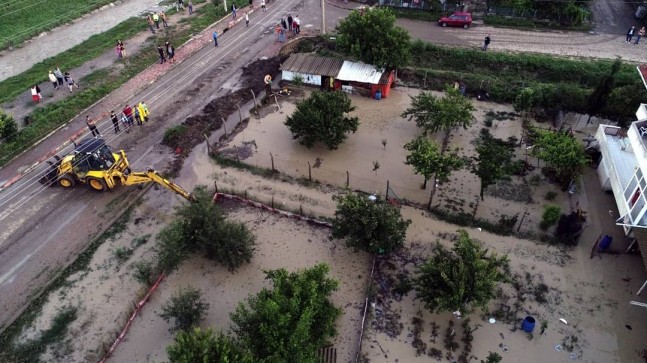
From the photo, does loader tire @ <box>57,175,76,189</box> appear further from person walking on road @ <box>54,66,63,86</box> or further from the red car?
the red car

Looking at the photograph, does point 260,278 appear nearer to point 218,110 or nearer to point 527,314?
point 527,314

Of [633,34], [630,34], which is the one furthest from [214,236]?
[633,34]

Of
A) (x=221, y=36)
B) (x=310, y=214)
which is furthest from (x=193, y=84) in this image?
(x=310, y=214)

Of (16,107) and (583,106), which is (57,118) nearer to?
(16,107)

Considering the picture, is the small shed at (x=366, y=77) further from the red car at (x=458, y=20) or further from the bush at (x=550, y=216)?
the bush at (x=550, y=216)

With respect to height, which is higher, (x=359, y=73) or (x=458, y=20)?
(x=458, y=20)

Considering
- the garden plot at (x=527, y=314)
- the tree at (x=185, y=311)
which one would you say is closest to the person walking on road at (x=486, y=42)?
the garden plot at (x=527, y=314)
